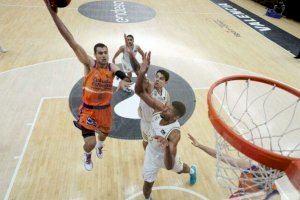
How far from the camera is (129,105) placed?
643cm

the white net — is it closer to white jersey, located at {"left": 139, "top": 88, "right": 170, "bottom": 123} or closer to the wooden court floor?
the wooden court floor

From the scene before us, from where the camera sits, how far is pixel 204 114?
646cm

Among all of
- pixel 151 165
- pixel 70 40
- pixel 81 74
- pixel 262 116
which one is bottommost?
pixel 81 74

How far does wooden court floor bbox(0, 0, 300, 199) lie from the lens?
467cm

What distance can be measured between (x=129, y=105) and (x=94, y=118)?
2.21 meters

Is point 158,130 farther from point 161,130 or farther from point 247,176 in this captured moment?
point 247,176

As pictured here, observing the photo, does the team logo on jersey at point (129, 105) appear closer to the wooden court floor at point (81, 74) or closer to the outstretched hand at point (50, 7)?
the wooden court floor at point (81, 74)

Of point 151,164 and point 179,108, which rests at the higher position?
point 179,108

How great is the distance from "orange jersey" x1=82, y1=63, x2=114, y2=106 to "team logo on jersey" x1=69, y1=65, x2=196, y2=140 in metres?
1.58

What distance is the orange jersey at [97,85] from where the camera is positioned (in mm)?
4078

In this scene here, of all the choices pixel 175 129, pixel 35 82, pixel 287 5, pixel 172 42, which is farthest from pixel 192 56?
pixel 287 5

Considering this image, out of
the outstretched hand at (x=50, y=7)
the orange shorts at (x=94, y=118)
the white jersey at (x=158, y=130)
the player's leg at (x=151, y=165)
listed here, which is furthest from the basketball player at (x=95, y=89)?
the player's leg at (x=151, y=165)

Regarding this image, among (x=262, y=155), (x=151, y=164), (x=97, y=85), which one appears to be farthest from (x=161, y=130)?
(x=262, y=155)

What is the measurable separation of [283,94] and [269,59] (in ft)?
8.18
